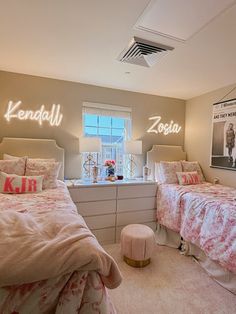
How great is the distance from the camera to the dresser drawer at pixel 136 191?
9.34ft

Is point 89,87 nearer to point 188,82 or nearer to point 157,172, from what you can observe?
point 188,82

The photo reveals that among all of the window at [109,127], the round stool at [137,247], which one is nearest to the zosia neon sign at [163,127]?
the window at [109,127]

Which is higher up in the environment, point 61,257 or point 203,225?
point 61,257

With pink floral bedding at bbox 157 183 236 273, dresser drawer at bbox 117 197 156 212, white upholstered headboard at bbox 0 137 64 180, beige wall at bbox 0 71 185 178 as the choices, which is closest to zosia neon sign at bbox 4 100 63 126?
beige wall at bbox 0 71 185 178

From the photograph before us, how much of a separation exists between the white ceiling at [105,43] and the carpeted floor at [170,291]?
2.36 metres

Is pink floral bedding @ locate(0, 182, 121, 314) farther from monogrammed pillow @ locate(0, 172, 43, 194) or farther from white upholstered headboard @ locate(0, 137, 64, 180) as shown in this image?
white upholstered headboard @ locate(0, 137, 64, 180)

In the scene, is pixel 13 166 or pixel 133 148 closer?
pixel 13 166

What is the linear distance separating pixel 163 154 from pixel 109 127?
1.14m

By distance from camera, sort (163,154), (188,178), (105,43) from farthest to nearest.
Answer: (163,154)
(188,178)
(105,43)

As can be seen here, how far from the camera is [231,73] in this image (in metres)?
2.58

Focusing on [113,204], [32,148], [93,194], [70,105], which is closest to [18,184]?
[32,148]

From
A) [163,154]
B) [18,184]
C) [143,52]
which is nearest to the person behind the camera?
[143,52]

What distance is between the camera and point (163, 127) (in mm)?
3750

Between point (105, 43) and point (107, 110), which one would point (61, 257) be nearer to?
point (105, 43)
